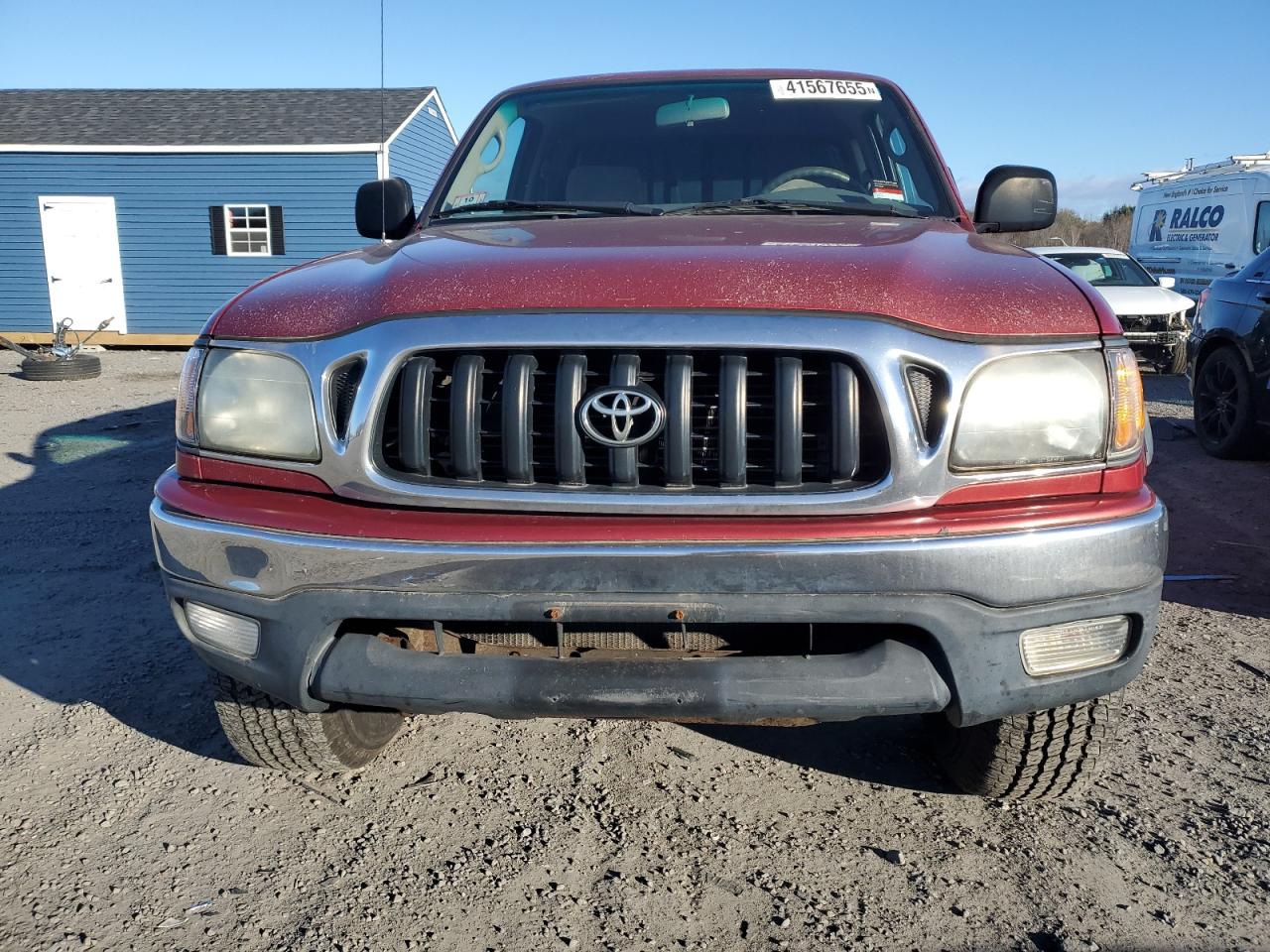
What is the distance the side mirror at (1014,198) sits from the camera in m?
3.29

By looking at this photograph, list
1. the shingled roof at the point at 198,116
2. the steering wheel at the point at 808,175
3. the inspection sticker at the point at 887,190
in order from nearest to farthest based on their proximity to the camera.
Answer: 1. the inspection sticker at the point at 887,190
2. the steering wheel at the point at 808,175
3. the shingled roof at the point at 198,116

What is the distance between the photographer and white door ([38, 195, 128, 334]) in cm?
1667

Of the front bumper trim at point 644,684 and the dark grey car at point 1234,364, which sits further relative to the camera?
the dark grey car at point 1234,364

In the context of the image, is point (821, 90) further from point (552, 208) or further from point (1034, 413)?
point (1034, 413)

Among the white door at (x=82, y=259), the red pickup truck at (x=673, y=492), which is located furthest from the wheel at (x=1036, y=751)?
the white door at (x=82, y=259)

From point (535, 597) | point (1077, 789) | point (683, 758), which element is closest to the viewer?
point (535, 597)

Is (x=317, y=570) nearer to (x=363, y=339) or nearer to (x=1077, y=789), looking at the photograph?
(x=363, y=339)

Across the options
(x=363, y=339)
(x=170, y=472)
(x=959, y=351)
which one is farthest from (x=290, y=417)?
(x=959, y=351)

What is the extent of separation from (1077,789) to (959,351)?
4.44 ft

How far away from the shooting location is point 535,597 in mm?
1921

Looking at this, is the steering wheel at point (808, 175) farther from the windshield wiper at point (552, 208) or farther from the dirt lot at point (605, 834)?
the dirt lot at point (605, 834)

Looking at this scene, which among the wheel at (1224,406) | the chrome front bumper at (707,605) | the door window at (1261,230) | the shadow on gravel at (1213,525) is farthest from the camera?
the door window at (1261,230)

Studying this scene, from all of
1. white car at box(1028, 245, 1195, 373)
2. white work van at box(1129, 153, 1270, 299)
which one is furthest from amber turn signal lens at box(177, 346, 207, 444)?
white work van at box(1129, 153, 1270, 299)

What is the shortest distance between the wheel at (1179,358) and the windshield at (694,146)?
32.3 feet
